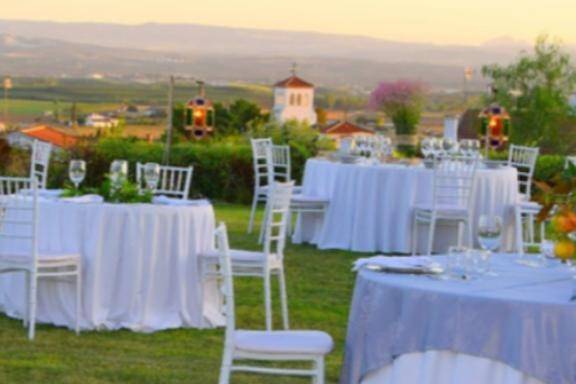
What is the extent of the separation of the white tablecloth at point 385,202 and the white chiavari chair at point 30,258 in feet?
16.2

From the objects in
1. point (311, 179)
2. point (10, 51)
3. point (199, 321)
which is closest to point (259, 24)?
point (10, 51)

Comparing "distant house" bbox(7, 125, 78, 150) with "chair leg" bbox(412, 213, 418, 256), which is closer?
"chair leg" bbox(412, 213, 418, 256)

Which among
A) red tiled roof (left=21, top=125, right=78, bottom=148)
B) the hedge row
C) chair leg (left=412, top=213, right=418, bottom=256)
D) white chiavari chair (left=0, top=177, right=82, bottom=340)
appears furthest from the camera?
red tiled roof (left=21, top=125, right=78, bottom=148)

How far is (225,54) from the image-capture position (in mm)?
40219

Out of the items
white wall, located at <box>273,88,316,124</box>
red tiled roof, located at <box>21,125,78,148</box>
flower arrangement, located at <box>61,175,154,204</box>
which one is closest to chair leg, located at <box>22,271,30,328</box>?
flower arrangement, located at <box>61,175,154,204</box>

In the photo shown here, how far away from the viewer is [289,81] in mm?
32938

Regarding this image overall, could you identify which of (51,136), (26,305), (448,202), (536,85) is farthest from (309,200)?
(536,85)

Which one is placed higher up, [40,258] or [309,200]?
[40,258]

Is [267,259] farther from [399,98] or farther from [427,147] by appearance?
[399,98]

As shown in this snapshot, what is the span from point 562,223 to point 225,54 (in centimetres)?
3589

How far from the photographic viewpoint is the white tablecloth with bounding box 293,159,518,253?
12633 mm

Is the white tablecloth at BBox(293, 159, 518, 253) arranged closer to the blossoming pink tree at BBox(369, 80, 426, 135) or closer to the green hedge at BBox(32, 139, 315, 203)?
the blossoming pink tree at BBox(369, 80, 426, 135)

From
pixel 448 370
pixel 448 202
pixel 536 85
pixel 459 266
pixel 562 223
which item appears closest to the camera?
pixel 562 223

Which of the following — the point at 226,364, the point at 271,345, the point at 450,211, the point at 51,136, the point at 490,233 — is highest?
the point at 490,233
